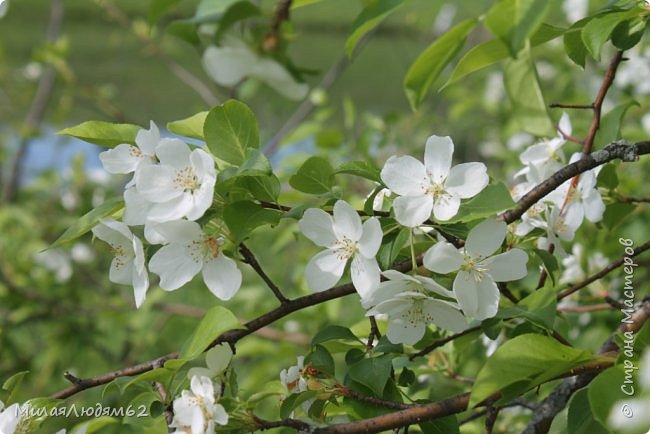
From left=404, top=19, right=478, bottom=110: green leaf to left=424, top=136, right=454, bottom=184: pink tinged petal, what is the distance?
3.6 inches

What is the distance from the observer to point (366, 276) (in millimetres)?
604

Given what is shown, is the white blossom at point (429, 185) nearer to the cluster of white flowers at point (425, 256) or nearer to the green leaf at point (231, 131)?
the cluster of white flowers at point (425, 256)

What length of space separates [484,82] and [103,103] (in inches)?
A: 69.0

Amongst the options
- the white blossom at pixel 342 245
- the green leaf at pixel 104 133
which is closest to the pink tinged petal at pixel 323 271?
the white blossom at pixel 342 245

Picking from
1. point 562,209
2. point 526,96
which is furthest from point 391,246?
point 526,96

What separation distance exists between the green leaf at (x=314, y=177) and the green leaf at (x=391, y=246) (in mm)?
67

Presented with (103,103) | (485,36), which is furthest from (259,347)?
(485,36)

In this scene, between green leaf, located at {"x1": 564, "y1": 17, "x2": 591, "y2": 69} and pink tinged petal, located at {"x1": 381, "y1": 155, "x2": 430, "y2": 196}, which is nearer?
pink tinged petal, located at {"x1": 381, "y1": 155, "x2": 430, "y2": 196}

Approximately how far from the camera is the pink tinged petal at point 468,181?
2.03 feet

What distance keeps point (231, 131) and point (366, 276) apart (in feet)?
0.55

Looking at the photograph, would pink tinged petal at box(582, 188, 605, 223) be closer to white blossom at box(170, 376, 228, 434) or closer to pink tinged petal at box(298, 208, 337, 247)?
pink tinged petal at box(298, 208, 337, 247)

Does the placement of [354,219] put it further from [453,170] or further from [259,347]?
[259,347]

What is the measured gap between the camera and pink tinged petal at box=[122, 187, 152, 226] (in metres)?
0.61

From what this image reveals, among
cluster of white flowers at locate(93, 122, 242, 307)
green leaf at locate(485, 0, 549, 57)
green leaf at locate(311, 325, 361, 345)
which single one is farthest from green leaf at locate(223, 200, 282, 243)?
green leaf at locate(485, 0, 549, 57)
